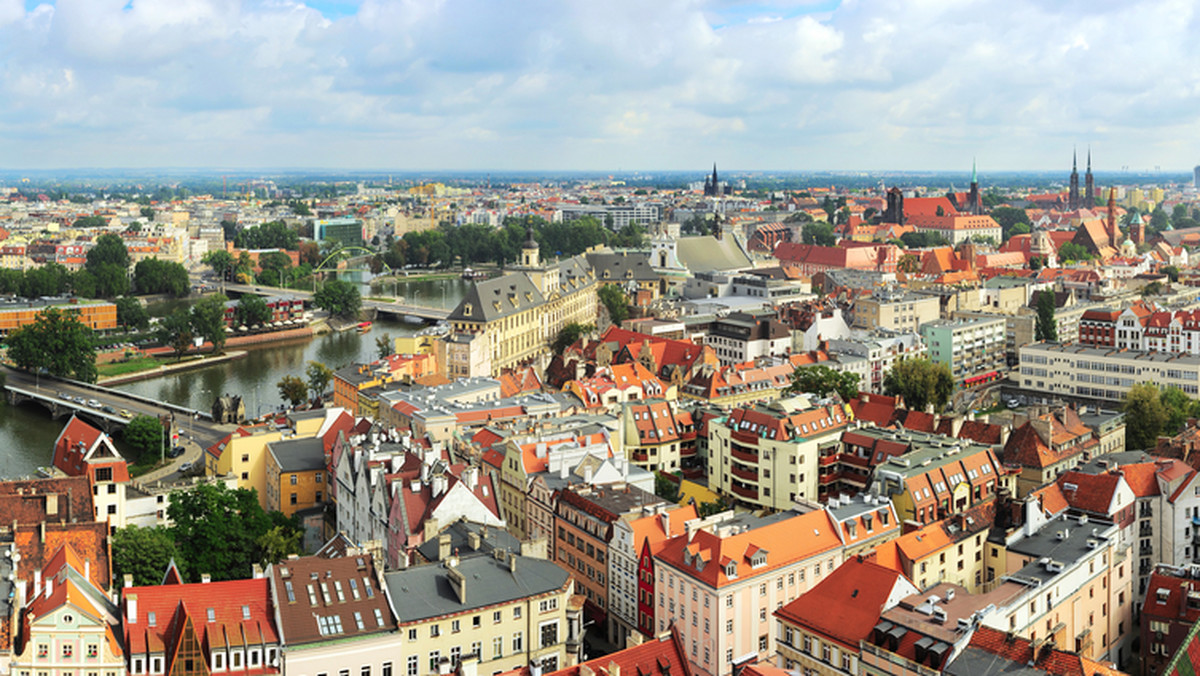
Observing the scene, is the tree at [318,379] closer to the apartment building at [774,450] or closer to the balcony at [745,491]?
the apartment building at [774,450]

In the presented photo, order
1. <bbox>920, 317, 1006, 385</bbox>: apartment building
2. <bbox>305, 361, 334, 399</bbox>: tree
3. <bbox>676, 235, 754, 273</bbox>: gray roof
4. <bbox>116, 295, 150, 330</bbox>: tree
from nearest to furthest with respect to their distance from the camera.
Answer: <bbox>305, 361, 334, 399</bbox>: tree < <bbox>920, 317, 1006, 385</bbox>: apartment building < <bbox>116, 295, 150, 330</bbox>: tree < <bbox>676, 235, 754, 273</bbox>: gray roof

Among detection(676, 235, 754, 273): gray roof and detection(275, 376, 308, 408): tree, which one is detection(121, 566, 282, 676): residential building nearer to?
detection(275, 376, 308, 408): tree

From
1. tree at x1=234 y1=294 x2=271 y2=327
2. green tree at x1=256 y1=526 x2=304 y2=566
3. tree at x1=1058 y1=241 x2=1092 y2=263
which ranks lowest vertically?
green tree at x1=256 y1=526 x2=304 y2=566

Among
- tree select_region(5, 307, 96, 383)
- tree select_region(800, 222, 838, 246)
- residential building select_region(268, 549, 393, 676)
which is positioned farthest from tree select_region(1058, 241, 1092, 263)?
residential building select_region(268, 549, 393, 676)

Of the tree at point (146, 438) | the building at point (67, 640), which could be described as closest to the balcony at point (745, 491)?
the building at point (67, 640)

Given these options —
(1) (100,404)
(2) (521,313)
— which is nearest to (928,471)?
(2) (521,313)

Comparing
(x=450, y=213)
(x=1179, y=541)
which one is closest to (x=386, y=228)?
(x=450, y=213)
